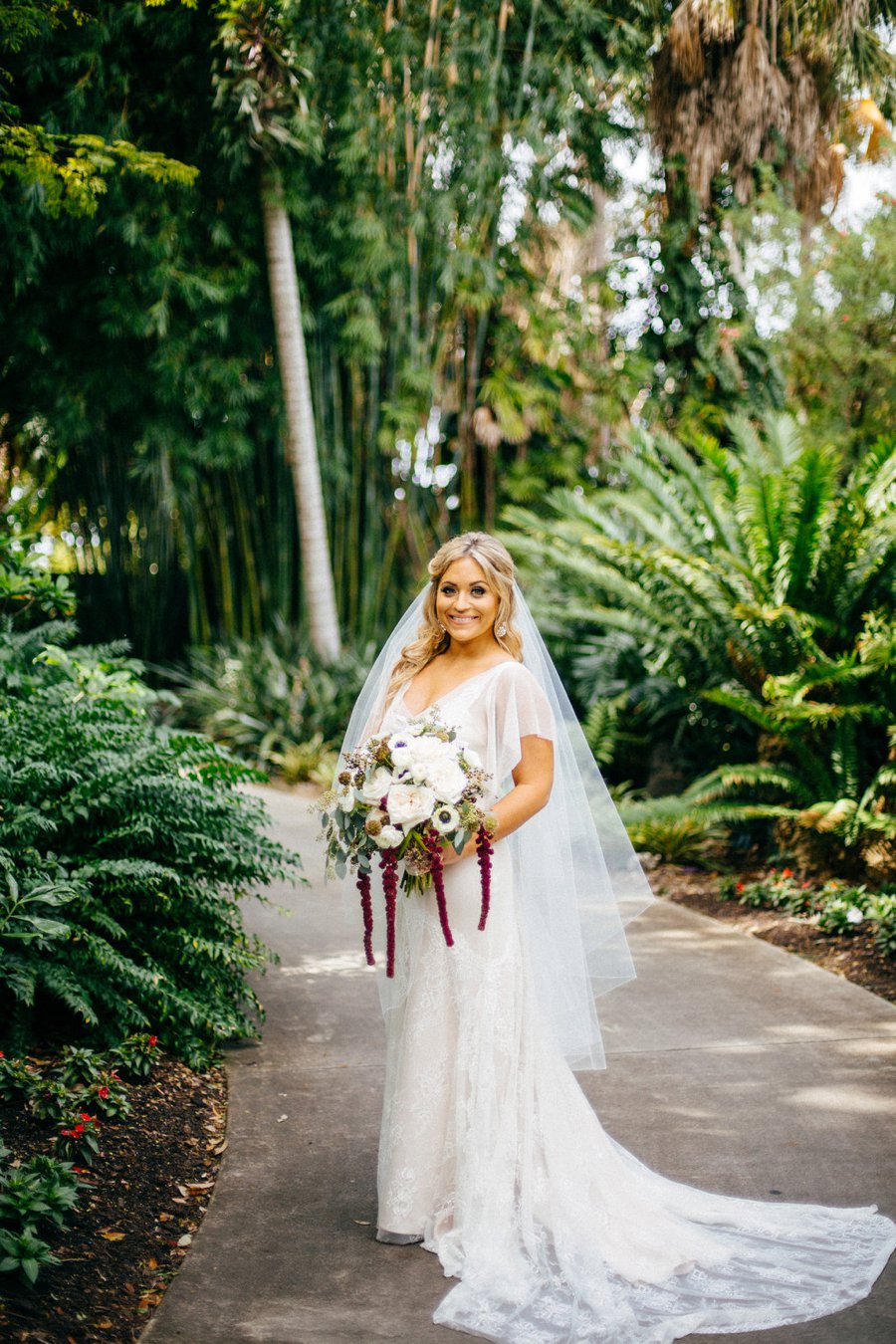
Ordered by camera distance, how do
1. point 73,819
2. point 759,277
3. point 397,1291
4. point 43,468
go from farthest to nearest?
point 43,468
point 759,277
point 73,819
point 397,1291

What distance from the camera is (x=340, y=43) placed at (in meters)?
9.95

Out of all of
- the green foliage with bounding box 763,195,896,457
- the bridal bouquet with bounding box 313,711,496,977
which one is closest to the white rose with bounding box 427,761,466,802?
the bridal bouquet with bounding box 313,711,496,977

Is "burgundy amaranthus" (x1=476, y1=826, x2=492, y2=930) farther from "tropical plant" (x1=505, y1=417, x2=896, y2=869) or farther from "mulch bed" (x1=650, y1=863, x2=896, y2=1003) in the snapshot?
"tropical plant" (x1=505, y1=417, x2=896, y2=869)

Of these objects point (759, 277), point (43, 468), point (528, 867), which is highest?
point (759, 277)

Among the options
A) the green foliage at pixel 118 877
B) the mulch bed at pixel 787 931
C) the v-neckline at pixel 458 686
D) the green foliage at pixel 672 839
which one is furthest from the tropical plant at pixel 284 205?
the v-neckline at pixel 458 686

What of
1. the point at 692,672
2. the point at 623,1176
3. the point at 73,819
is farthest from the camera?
the point at 692,672

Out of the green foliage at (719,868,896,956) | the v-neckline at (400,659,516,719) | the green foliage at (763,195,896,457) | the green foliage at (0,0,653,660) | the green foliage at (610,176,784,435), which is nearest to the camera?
the v-neckline at (400,659,516,719)

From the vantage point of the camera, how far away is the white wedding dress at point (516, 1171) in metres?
2.94

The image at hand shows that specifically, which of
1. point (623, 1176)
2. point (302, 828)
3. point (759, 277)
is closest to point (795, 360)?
point (759, 277)

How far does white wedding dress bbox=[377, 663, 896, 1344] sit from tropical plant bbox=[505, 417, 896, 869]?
322 centimetres

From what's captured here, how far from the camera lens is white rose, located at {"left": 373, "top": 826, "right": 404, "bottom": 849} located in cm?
300

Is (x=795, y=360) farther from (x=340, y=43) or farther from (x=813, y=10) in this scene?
(x=340, y=43)

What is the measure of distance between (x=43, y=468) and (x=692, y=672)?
7.76m

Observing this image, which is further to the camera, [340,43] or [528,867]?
[340,43]
